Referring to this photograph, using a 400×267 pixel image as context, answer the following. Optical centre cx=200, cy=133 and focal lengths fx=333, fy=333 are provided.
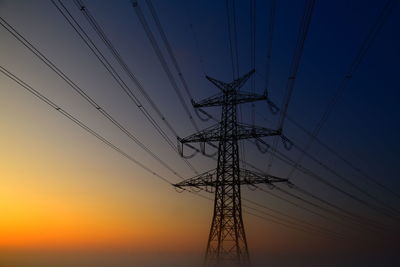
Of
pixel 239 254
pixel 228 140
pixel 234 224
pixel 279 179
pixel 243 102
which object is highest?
pixel 243 102

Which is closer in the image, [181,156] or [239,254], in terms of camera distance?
[239,254]

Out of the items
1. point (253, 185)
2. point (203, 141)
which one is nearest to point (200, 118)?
point (203, 141)

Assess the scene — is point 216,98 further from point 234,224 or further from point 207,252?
point 207,252

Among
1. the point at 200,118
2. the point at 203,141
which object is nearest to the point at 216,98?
the point at 200,118

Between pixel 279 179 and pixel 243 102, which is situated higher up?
pixel 243 102

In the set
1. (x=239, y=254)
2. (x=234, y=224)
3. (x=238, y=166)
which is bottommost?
(x=239, y=254)

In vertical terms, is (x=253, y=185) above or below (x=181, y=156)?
below

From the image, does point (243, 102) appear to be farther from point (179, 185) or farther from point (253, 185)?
point (179, 185)

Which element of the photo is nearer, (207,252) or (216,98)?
(207,252)
